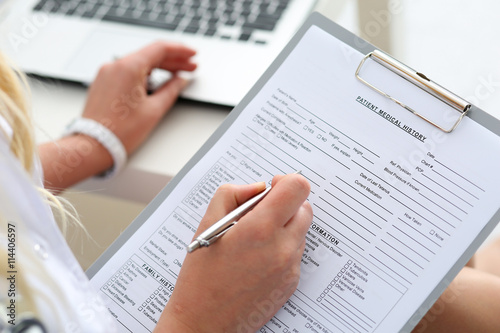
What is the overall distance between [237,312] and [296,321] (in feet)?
0.14

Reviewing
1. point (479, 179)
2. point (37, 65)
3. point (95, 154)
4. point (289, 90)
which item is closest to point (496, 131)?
point (479, 179)

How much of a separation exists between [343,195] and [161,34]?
0.36m

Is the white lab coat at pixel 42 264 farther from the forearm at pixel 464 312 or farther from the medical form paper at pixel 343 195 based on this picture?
the forearm at pixel 464 312

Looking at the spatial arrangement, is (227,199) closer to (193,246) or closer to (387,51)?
(193,246)

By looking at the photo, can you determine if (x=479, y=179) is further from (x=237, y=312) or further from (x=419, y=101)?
(x=237, y=312)

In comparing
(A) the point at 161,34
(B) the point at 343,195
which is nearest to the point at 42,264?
(B) the point at 343,195

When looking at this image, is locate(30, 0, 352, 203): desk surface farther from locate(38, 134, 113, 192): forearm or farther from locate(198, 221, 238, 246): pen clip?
locate(198, 221, 238, 246): pen clip

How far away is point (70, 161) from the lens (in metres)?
0.58

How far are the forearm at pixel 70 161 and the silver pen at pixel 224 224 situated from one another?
23 cm

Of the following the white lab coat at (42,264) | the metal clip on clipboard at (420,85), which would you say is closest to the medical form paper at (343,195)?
the metal clip on clipboard at (420,85)

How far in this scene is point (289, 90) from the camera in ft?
1.46

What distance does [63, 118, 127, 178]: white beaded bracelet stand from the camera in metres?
0.58

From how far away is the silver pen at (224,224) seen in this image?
39 centimetres

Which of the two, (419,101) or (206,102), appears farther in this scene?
(206,102)
